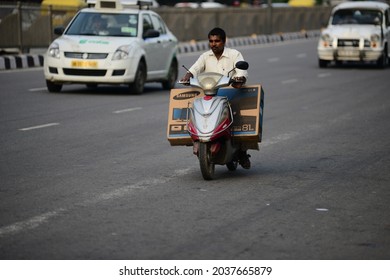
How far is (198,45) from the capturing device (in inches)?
1700

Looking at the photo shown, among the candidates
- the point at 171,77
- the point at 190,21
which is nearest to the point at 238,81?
the point at 171,77

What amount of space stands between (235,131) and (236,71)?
612 millimetres

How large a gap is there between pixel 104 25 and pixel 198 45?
21331mm

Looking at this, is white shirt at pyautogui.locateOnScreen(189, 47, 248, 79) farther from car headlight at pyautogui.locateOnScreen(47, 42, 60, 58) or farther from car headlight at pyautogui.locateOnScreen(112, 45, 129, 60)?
car headlight at pyautogui.locateOnScreen(47, 42, 60, 58)

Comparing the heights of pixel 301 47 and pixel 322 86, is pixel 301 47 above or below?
below

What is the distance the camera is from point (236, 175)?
10906mm

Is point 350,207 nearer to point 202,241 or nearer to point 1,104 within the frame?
point 202,241

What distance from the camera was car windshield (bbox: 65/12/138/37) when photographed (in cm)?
2188

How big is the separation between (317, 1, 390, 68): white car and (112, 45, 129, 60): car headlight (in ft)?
35.7

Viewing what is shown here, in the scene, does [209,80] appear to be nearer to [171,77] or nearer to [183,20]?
[171,77]

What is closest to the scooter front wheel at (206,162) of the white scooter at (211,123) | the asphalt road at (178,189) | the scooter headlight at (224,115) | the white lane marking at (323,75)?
the white scooter at (211,123)

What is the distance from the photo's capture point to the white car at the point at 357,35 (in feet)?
100

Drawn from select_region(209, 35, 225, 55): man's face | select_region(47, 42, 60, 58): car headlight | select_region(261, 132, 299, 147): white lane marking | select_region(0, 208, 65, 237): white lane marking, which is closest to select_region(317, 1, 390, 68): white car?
select_region(47, 42, 60, 58): car headlight

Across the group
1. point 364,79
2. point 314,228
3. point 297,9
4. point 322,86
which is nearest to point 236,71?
point 314,228
